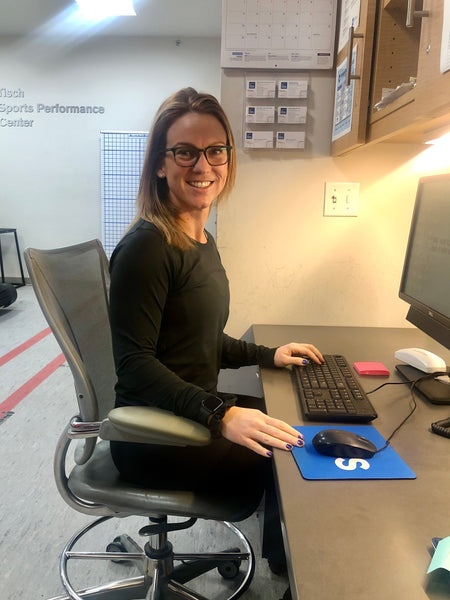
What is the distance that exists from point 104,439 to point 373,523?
0.55 meters

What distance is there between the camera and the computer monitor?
109 centimetres

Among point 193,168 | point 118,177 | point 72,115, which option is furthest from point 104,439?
point 72,115

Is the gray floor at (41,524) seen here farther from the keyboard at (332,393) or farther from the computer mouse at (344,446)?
the computer mouse at (344,446)

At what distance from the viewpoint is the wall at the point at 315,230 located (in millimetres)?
1605

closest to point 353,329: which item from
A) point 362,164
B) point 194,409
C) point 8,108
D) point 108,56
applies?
point 362,164

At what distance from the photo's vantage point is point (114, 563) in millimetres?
1456

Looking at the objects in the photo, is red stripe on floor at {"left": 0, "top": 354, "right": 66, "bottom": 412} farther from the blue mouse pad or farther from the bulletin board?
the bulletin board

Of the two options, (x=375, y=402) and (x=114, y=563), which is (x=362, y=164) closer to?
(x=375, y=402)

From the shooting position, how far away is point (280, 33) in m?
1.53

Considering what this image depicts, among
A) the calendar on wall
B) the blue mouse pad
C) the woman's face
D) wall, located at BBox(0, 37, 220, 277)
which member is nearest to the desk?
the blue mouse pad

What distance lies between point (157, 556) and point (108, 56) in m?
5.38

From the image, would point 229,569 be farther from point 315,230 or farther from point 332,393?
point 315,230

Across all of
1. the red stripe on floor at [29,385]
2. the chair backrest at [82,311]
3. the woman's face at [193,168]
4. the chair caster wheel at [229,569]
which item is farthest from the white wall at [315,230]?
the red stripe on floor at [29,385]

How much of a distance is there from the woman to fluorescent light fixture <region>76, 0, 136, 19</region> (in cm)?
395
